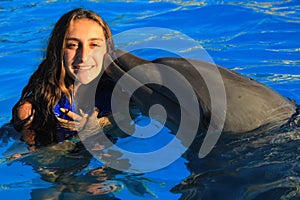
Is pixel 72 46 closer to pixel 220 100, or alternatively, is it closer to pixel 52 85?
pixel 52 85

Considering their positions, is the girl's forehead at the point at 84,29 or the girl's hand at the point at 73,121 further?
the girl's hand at the point at 73,121

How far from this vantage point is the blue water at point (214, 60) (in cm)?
430

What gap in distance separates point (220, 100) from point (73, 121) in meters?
1.73

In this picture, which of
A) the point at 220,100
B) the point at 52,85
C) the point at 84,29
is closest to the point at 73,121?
the point at 52,85

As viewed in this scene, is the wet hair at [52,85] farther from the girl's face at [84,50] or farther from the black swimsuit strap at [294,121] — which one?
the black swimsuit strap at [294,121]

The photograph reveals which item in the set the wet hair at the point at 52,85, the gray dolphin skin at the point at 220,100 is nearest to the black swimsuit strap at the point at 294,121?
the gray dolphin skin at the point at 220,100

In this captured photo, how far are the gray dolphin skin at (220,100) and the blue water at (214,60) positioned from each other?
0.16 meters

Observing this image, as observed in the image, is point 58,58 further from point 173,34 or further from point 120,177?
point 173,34

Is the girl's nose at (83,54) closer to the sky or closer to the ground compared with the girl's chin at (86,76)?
closer to the sky

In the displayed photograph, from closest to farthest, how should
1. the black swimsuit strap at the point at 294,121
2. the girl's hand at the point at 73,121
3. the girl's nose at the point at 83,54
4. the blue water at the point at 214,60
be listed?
the blue water at the point at 214,60, the black swimsuit strap at the point at 294,121, the girl's nose at the point at 83,54, the girl's hand at the point at 73,121

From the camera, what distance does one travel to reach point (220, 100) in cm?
432

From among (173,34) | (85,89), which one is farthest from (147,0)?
(85,89)

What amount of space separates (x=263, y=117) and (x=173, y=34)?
558cm

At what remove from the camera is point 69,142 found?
5348 millimetres
